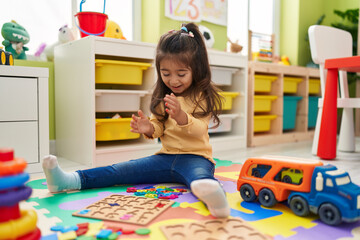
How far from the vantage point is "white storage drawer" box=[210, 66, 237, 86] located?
220 centimetres

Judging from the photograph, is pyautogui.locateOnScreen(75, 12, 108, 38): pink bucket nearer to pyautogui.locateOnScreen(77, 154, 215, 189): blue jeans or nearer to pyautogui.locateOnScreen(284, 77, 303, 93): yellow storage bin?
pyautogui.locateOnScreen(77, 154, 215, 189): blue jeans

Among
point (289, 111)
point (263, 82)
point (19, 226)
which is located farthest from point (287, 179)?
point (289, 111)

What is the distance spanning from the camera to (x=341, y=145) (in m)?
2.20

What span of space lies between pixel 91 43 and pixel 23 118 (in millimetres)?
467

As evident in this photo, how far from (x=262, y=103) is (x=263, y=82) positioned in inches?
6.2

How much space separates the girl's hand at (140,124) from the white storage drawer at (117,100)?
0.61m

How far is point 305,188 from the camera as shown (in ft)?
2.99

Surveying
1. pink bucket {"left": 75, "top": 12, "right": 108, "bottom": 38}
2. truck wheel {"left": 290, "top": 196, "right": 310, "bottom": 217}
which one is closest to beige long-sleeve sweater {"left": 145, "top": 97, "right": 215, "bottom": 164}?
truck wheel {"left": 290, "top": 196, "right": 310, "bottom": 217}

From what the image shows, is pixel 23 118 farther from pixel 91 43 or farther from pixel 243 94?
pixel 243 94

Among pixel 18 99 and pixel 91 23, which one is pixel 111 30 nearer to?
pixel 91 23

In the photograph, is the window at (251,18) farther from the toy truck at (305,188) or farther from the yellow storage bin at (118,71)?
the toy truck at (305,188)

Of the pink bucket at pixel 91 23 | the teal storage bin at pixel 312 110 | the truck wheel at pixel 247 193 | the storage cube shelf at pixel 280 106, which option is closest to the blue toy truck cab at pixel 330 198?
the truck wheel at pixel 247 193

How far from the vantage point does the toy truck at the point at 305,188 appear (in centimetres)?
84

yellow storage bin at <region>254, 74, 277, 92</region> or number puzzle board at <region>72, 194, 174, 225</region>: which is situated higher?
yellow storage bin at <region>254, 74, 277, 92</region>
